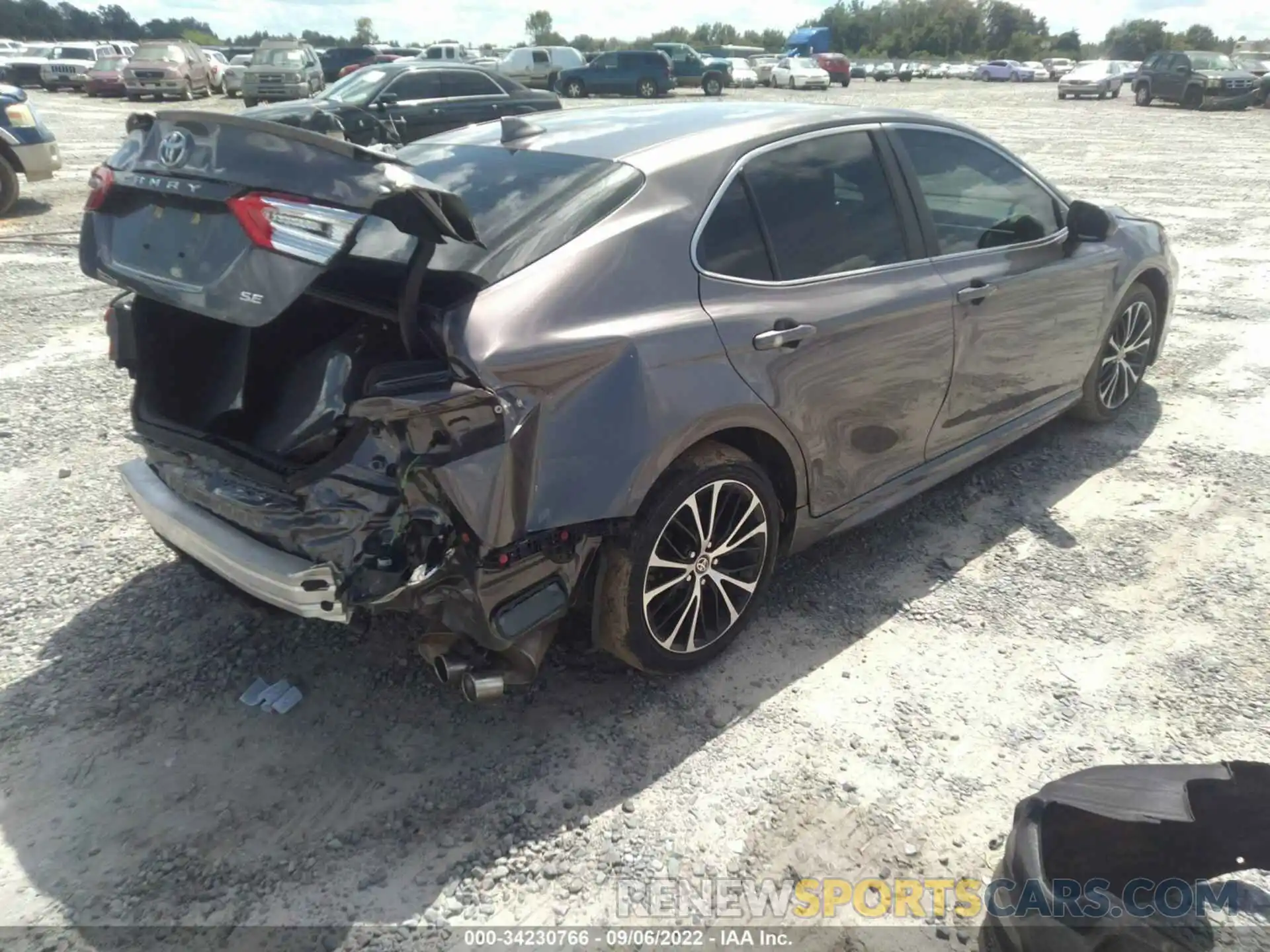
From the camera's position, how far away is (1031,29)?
9131cm

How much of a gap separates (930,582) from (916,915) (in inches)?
66.1

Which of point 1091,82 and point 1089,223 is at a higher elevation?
point 1091,82

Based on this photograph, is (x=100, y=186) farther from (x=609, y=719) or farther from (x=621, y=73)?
(x=621, y=73)

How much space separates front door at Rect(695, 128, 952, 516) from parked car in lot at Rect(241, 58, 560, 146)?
11008mm

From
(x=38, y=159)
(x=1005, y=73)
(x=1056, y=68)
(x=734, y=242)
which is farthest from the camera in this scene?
(x=1056, y=68)

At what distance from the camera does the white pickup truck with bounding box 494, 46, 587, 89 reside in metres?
34.5

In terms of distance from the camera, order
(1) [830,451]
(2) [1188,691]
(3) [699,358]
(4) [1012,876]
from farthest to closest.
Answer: (1) [830,451] → (2) [1188,691] → (3) [699,358] → (4) [1012,876]

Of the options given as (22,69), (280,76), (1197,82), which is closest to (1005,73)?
Answer: (1197,82)

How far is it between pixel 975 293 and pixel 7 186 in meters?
10.8

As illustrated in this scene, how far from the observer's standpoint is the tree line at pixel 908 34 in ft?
248

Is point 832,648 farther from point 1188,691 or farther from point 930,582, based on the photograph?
point 1188,691

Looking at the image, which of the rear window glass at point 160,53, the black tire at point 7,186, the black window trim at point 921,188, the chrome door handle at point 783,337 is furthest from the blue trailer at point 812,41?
the chrome door handle at point 783,337

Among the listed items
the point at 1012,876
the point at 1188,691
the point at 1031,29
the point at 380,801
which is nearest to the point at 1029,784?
the point at 1012,876

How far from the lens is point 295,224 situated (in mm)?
2453
